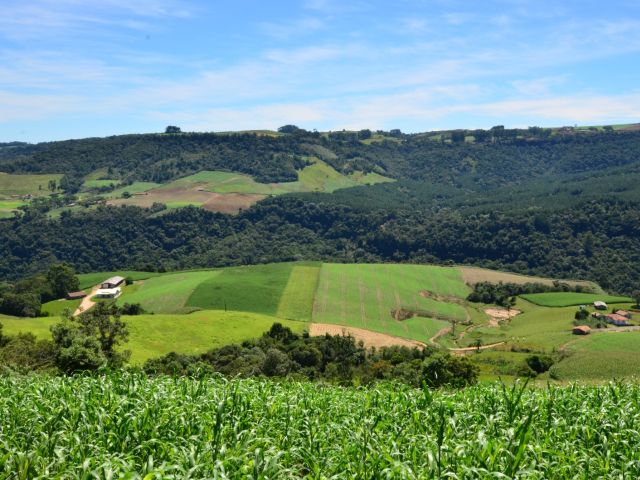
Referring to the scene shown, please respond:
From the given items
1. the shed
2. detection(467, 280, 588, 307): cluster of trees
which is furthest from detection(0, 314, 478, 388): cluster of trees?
detection(467, 280, 588, 307): cluster of trees

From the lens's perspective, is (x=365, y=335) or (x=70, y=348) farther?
(x=365, y=335)

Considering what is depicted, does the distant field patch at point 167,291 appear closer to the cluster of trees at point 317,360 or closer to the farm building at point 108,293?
the farm building at point 108,293

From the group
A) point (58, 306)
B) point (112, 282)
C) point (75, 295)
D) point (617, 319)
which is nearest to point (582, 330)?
point (617, 319)

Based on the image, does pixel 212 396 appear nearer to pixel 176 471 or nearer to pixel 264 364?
pixel 176 471

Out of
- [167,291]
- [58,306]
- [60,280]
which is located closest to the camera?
[58,306]

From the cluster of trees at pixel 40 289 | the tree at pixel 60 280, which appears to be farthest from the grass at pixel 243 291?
the tree at pixel 60 280

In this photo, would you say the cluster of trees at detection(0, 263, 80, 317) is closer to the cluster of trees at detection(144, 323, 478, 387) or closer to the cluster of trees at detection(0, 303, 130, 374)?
the cluster of trees at detection(0, 303, 130, 374)

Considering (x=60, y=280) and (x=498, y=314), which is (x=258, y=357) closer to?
(x=498, y=314)
